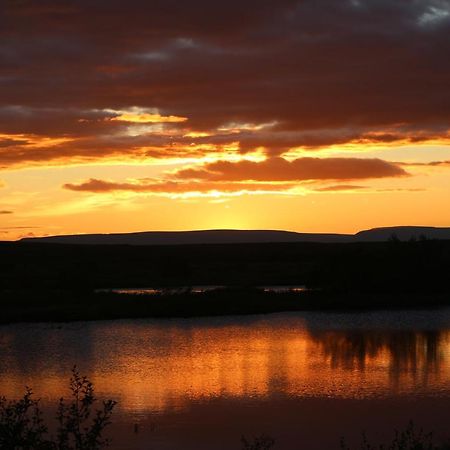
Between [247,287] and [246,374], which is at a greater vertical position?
[247,287]

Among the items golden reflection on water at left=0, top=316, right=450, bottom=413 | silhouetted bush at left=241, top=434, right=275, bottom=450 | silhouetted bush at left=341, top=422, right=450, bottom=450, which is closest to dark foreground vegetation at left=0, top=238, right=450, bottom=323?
golden reflection on water at left=0, top=316, right=450, bottom=413

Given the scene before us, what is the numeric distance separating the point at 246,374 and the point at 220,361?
10.5 feet

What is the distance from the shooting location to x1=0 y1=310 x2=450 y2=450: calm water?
2058 centimetres

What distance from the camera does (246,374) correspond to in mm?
28094

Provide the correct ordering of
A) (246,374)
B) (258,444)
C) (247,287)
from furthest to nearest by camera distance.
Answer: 1. (247,287)
2. (246,374)
3. (258,444)

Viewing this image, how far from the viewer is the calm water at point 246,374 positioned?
20578 millimetres

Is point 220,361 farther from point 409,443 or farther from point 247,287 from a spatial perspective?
point 247,287

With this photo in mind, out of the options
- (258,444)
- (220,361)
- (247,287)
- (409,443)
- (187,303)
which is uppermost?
(247,287)

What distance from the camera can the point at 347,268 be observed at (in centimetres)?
6259

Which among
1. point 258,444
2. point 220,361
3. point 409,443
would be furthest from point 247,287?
point 258,444

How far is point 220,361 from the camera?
31141 mm

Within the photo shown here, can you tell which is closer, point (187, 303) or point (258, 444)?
point (258, 444)

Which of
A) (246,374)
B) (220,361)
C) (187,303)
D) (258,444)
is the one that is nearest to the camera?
(258,444)

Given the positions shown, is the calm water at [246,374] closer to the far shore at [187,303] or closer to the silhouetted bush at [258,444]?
the silhouetted bush at [258,444]
